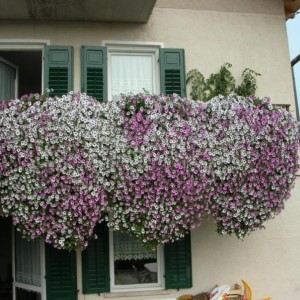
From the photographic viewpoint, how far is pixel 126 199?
5.98m

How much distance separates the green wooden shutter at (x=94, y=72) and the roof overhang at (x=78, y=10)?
51 centimetres

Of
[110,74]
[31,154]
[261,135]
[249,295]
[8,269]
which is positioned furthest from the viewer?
[8,269]

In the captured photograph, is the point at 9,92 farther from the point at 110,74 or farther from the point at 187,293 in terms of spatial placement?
the point at 187,293

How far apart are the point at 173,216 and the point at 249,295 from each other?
1764 mm

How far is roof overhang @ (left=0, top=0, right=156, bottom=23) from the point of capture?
6.94m

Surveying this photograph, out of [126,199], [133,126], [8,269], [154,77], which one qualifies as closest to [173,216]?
[126,199]

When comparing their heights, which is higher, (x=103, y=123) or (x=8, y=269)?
(x=103, y=123)

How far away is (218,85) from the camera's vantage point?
24.5 ft

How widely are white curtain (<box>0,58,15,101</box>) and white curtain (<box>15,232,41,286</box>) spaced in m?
2.17

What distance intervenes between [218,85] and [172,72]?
2.36 feet

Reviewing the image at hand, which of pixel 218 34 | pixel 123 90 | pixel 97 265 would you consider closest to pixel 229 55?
pixel 218 34

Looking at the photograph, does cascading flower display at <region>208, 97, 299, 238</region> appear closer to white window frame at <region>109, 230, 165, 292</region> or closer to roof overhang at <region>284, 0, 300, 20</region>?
white window frame at <region>109, 230, 165, 292</region>

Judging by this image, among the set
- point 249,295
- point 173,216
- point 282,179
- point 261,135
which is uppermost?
point 261,135

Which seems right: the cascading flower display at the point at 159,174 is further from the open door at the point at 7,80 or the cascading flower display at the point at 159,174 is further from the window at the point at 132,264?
the open door at the point at 7,80
